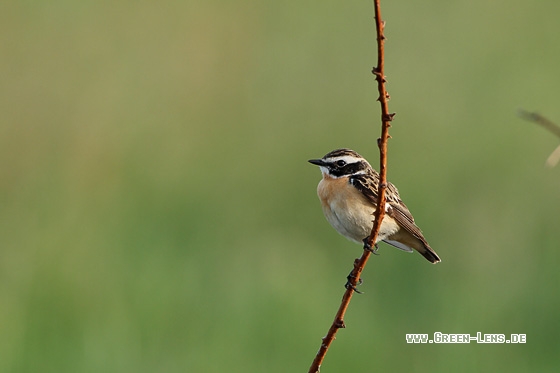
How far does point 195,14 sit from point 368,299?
4792 millimetres

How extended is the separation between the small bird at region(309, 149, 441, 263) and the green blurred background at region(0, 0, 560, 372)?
1.47 metres

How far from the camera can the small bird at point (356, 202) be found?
4.64 metres

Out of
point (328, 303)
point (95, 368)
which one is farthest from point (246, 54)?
point (95, 368)

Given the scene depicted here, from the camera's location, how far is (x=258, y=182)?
26.2 feet

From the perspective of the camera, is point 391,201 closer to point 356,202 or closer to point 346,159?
point 356,202

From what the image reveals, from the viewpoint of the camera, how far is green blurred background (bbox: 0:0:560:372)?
5.99 m

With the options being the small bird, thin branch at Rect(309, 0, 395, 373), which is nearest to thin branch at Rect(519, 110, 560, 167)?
thin branch at Rect(309, 0, 395, 373)

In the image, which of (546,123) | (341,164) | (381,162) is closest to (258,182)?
(341,164)

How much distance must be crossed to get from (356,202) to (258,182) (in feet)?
11.0

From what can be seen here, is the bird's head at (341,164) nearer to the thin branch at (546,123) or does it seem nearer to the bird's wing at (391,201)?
the bird's wing at (391,201)

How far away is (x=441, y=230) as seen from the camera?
7.17 m

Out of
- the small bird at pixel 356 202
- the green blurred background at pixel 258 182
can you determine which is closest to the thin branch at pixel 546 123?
the small bird at pixel 356 202

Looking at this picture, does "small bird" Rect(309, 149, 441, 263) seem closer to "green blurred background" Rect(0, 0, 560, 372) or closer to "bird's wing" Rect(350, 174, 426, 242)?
"bird's wing" Rect(350, 174, 426, 242)

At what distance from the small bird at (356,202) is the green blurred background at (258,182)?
147 cm
